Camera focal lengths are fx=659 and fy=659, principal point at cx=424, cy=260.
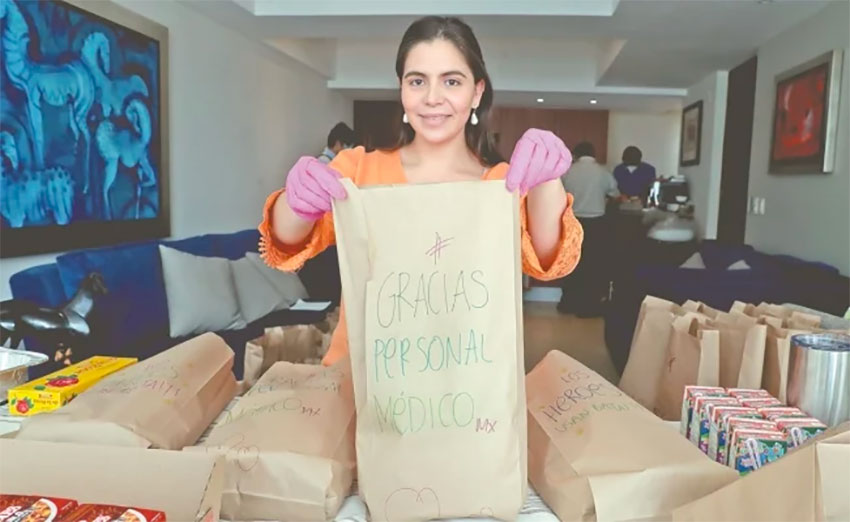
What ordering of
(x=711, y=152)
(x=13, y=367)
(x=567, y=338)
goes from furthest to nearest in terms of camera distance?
(x=711, y=152) → (x=567, y=338) → (x=13, y=367)

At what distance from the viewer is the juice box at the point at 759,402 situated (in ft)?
2.89

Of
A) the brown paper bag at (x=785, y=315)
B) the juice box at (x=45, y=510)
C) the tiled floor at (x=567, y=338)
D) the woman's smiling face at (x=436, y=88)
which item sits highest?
the woman's smiling face at (x=436, y=88)

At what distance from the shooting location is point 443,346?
0.70 m

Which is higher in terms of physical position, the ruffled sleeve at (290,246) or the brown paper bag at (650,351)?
the ruffled sleeve at (290,246)

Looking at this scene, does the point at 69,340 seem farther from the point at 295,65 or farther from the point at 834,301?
the point at 295,65

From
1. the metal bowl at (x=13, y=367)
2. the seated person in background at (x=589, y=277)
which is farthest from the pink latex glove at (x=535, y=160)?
the seated person in background at (x=589, y=277)

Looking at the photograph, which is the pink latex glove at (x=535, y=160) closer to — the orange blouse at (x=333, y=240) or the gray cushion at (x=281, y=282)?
the orange blouse at (x=333, y=240)

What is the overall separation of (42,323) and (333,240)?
1392 millimetres

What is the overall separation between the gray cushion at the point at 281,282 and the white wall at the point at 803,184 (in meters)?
2.70

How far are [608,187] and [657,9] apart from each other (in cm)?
311

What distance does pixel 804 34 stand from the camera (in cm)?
347

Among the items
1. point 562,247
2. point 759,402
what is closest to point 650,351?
point 759,402

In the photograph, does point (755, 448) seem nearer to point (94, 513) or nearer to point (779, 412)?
point (779, 412)

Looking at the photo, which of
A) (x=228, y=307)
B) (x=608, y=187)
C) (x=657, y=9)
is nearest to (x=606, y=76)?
(x=608, y=187)
